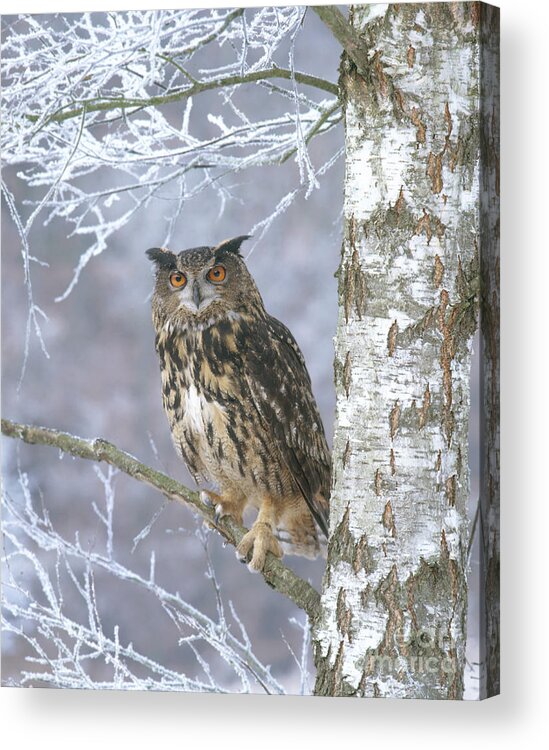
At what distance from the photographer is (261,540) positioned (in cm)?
308

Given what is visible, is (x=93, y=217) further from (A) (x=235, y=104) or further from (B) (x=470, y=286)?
(B) (x=470, y=286)

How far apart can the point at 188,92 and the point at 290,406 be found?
2.74ft

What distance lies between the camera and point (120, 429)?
3146mm

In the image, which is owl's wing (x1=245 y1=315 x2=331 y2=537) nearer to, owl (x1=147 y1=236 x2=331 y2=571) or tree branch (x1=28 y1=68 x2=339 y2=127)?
owl (x1=147 y1=236 x2=331 y2=571)

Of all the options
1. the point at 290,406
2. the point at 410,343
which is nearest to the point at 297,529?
the point at 290,406

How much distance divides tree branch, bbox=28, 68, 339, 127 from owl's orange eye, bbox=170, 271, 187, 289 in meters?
0.44

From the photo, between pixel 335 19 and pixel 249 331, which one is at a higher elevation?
pixel 335 19

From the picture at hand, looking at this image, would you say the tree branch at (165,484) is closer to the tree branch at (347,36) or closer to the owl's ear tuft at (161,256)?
the owl's ear tuft at (161,256)

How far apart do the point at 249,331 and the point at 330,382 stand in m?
0.25

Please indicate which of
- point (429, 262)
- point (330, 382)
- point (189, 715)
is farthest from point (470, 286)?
point (189, 715)

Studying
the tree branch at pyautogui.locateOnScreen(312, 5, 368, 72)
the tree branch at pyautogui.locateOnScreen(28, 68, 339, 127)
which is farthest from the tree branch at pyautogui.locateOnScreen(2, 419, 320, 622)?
the tree branch at pyautogui.locateOnScreen(312, 5, 368, 72)

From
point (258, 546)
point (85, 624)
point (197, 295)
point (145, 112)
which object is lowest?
point (85, 624)

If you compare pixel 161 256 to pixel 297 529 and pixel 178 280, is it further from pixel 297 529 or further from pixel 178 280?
pixel 297 529

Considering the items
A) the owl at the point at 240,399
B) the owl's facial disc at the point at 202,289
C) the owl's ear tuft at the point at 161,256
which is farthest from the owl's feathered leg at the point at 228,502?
the owl's ear tuft at the point at 161,256
